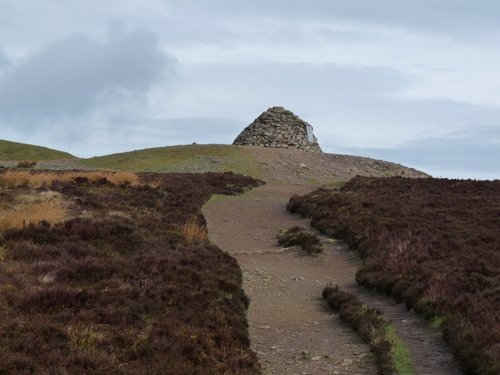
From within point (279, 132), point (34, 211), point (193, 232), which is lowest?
point (193, 232)

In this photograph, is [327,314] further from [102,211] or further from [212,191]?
[212,191]

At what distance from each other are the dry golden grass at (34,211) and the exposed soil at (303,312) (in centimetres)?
660

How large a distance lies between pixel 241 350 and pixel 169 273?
4752 mm

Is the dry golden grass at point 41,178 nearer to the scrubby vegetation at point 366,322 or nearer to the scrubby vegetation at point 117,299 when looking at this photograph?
the scrubby vegetation at point 117,299

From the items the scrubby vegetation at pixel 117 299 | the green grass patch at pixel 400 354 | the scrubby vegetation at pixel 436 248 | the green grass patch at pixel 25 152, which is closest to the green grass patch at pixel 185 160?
the green grass patch at pixel 25 152

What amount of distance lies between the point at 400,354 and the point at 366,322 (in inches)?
77.1

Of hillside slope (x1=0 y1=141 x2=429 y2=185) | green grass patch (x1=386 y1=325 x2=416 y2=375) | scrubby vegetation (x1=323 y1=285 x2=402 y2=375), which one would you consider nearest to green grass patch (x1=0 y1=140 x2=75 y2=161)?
hillside slope (x1=0 y1=141 x2=429 y2=185)

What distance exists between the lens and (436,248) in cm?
1916

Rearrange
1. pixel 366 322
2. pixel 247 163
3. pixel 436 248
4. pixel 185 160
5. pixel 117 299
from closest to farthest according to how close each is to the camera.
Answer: pixel 117 299
pixel 366 322
pixel 436 248
pixel 247 163
pixel 185 160

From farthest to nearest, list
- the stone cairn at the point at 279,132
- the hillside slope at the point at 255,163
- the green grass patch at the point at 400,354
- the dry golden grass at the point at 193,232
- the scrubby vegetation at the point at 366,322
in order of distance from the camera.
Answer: the stone cairn at the point at 279,132, the hillside slope at the point at 255,163, the dry golden grass at the point at 193,232, the scrubby vegetation at the point at 366,322, the green grass patch at the point at 400,354

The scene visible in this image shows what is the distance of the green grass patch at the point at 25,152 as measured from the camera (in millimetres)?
77119

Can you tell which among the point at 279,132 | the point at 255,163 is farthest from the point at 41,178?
the point at 279,132

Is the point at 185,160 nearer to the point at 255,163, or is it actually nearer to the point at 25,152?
the point at 255,163

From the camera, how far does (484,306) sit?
1273 cm
